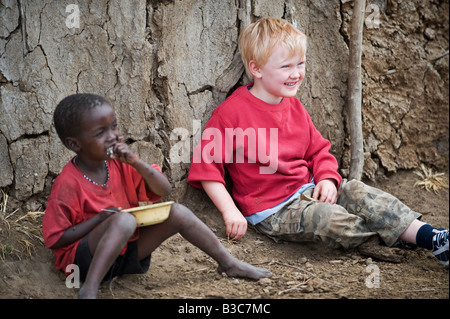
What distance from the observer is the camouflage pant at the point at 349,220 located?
3.24 meters

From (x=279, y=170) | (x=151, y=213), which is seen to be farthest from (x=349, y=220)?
(x=151, y=213)

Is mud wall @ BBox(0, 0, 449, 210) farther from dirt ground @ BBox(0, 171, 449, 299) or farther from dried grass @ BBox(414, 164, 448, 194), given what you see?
dirt ground @ BBox(0, 171, 449, 299)

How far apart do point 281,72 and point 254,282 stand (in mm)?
1246

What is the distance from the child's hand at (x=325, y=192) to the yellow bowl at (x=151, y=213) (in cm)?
114

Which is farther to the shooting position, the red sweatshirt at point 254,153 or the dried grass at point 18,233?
the red sweatshirt at point 254,153

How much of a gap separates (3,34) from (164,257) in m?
1.50

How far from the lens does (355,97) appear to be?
3.97 meters

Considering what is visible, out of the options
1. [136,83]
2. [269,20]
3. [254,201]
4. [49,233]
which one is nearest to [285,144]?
[254,201]

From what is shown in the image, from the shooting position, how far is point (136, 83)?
135 inches

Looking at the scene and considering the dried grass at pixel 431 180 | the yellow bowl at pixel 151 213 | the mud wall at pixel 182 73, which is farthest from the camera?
the dried grass at pixel 431 180

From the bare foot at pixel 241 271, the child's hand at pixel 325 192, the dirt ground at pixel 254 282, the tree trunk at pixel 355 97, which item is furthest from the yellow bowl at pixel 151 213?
the tree trunk at pixel 355 97

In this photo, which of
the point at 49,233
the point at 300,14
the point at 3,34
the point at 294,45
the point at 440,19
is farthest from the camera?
the point at 440,19

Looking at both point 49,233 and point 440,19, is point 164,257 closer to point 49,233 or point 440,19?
point 49,233

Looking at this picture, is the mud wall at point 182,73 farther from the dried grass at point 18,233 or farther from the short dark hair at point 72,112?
the short dark hair at point 72,112
